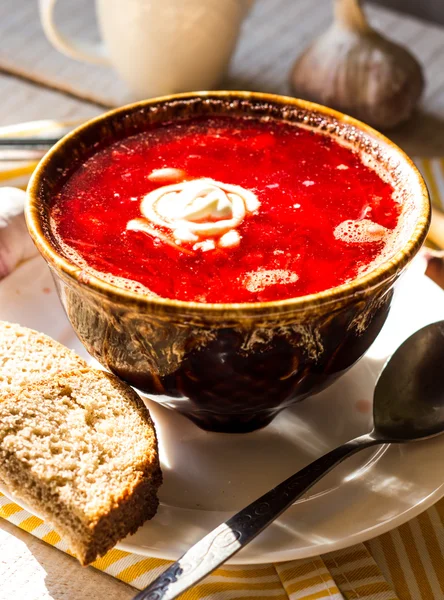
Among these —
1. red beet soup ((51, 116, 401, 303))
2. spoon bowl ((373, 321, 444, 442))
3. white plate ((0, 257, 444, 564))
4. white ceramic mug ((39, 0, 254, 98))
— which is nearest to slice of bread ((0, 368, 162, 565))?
white plate ((0, 257, 444, 564))

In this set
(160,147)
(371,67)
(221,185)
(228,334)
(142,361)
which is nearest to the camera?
(228,334)

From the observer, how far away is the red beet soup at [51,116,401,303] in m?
1.36

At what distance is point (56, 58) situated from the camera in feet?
9.73

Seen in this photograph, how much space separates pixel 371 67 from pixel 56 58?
121cm

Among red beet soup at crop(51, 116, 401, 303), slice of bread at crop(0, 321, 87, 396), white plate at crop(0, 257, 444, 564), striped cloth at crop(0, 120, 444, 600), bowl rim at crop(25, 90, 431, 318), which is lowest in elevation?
striped cloth at crop(0, 120, 444, 600)

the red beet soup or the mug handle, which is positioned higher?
the red beet soup

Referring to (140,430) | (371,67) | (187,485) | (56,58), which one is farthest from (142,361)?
(56,58)

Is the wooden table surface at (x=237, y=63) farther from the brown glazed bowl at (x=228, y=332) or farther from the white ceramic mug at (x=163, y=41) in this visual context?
the brown glazed bowl at (x=228, y=332)

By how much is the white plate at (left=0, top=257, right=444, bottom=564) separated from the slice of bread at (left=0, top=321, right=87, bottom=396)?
17 cm

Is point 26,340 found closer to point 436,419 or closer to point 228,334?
point 228,334

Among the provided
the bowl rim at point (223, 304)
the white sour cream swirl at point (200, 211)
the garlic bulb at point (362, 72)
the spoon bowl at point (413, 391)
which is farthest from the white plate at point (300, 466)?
the garlic bulb at point (362, 72)

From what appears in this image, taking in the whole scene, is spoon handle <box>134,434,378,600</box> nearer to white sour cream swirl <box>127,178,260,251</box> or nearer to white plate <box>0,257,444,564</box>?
white plate <box>0,257,444,564</box>

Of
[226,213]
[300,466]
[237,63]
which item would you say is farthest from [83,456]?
[237,63]

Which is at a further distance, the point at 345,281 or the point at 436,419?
the point at 436,419
